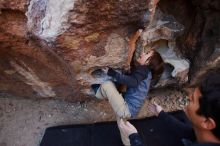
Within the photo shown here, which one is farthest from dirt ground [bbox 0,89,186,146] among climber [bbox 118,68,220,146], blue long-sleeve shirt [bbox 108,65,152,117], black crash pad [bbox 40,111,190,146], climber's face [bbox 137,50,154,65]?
climber [bbox 118,68,220,146]

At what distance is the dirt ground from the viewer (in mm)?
2439

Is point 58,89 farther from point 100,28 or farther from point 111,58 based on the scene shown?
point 100,28

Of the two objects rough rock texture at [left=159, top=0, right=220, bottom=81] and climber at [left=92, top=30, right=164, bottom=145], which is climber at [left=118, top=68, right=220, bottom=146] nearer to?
climber at [left=92, top=30, right=164, bottom=145]

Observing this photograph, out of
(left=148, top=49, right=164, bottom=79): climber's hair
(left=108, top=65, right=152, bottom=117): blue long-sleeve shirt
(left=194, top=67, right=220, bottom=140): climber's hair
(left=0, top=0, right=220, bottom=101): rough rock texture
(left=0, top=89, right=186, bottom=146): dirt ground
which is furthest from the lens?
(left=0, top=89, right=186, bottom=146): dirt ground

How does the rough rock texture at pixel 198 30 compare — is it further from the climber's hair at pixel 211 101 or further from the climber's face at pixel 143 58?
the climber's hair at pixel 211 101

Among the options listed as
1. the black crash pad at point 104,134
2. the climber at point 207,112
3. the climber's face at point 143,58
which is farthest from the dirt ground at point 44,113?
the climber at point 207,112

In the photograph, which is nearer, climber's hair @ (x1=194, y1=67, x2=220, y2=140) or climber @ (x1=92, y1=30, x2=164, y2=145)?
climber's hair @ (x1=194, y1=67, x2=220, y2=140)

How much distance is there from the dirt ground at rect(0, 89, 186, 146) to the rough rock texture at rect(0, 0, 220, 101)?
0.07 meters

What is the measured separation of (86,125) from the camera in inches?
97.0

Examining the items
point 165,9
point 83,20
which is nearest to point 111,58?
point 83,20

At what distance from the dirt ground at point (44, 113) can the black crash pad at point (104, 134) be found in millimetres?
64

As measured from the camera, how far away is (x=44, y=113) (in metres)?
2.53

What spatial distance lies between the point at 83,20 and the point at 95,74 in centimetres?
48

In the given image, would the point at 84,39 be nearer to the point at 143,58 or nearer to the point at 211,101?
the point at 143,58
